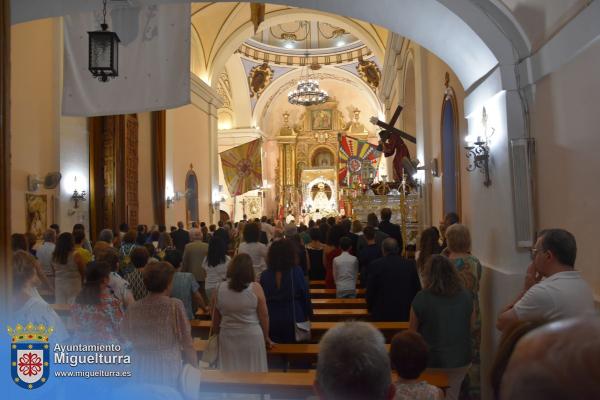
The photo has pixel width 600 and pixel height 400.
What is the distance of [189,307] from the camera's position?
4879 millimetres

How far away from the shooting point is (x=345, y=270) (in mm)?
5988

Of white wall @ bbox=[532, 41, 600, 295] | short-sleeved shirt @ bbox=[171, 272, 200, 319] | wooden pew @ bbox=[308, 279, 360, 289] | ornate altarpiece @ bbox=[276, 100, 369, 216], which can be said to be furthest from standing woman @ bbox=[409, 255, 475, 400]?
ornate altarpiece @ bbox=[276, 100, 369, 216]

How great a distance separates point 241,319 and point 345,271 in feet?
8.17

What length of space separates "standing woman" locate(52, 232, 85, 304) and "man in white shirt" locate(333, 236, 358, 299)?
281 centimetres

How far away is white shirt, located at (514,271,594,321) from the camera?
270 centimetres

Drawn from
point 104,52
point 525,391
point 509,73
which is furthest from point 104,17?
point 525,391

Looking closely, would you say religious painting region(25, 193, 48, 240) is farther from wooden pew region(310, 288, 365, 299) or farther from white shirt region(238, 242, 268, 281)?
wooden pew region(310, 288, 365, 299)

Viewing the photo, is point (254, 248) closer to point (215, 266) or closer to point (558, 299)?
point (215, 266)

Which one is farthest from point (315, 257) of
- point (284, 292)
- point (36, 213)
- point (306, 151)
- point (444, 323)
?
point (306, 151)

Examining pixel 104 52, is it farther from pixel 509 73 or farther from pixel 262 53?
pixel 262 53

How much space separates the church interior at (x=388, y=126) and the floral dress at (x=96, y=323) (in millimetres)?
1298

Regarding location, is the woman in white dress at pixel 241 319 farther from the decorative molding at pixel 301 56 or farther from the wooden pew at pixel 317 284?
the decorative molding at pixel 301 56

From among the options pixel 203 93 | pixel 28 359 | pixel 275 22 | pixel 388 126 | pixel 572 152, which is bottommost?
pixel 28 359

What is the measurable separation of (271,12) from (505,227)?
16.1m
